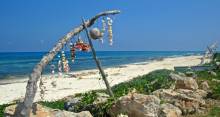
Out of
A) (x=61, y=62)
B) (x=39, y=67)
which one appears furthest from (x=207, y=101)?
(x=39, y=67)

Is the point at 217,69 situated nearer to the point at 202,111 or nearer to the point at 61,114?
the point at 202,111

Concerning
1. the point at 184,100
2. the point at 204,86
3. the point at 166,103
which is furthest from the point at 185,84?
the point at 166,103

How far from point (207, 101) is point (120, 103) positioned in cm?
526

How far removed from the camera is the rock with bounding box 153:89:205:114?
47.6 ft

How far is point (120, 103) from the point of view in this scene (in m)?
12.4

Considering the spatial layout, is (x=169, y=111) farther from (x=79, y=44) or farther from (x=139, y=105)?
(x=79, y=44)

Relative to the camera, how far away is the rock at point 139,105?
1182 centimetres

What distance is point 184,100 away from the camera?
1483cm

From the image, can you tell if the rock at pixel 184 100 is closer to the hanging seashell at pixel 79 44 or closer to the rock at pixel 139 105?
the rock at pixel 139 105

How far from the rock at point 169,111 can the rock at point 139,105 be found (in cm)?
69

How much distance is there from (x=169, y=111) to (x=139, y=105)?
1.54 meters

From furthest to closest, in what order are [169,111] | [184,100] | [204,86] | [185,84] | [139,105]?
1. [204,86]
2. [185,84]
3. [184,100]
4. [169,111]
5. [139,105]

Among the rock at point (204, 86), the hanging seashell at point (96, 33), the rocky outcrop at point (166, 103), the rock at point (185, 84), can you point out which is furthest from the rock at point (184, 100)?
the hanging seashell at point (96, 33)

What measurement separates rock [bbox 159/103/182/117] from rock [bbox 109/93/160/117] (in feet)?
2.26
